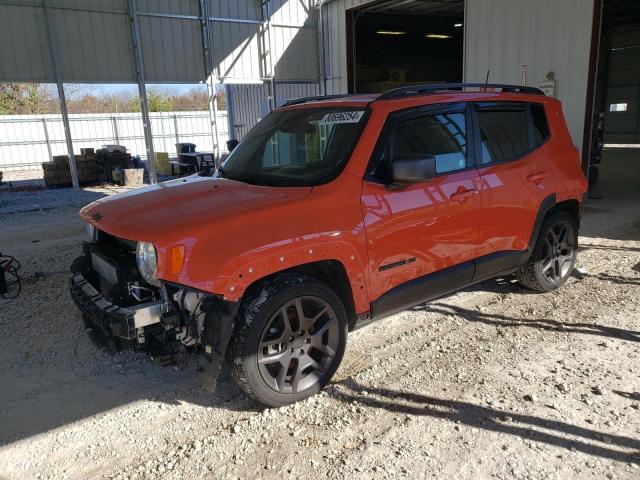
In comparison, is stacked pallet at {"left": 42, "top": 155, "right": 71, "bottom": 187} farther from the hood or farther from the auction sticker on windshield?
the auction sticker on windshield

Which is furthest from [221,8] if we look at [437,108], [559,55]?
[437,108]

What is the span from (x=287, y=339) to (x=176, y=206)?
1.14 metres

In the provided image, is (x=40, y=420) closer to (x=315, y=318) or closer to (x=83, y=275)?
(x=83, y=275)

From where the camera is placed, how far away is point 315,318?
3.32 meters

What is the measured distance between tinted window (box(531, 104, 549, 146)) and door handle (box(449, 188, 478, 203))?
118cm

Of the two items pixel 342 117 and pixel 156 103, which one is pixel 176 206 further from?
pixel 156 103

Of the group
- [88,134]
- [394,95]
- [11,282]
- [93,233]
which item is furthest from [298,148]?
[88,134]

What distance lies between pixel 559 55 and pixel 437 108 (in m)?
7.82

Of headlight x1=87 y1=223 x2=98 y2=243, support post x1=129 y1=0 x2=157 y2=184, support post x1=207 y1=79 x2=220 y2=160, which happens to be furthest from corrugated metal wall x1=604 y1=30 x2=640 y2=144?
headlight x1=87 y1=223 x2=98 y2=243

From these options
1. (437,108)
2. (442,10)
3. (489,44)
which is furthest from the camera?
(442,10)

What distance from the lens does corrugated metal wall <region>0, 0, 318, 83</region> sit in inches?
434

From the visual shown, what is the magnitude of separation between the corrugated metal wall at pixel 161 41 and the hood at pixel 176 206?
9460 mm

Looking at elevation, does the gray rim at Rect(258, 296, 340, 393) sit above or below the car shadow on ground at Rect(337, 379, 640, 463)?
above

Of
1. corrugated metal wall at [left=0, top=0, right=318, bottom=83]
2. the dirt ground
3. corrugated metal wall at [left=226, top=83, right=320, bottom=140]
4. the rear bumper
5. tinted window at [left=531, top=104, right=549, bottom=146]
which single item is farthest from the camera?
corrugated metal wall at [left=226, top=83, right=320, bottom=140]
